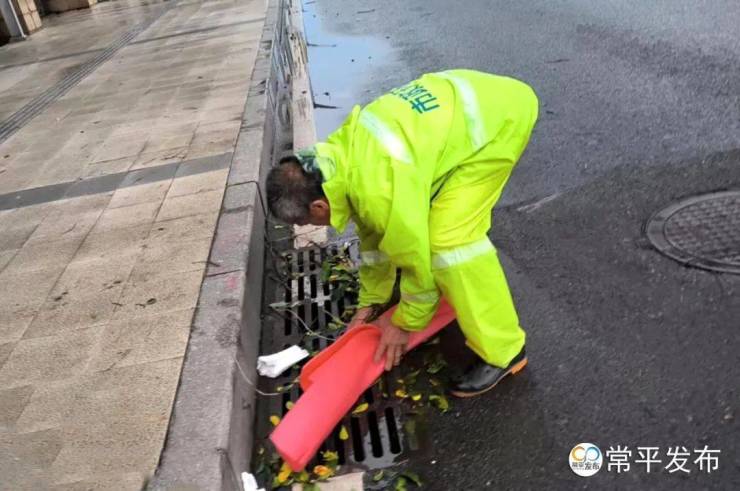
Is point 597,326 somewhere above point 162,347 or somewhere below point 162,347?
below

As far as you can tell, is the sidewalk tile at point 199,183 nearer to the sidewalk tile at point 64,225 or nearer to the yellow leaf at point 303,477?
the sidewalk tile at point 64,225

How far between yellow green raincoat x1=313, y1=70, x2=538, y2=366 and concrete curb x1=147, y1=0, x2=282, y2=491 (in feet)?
2.30

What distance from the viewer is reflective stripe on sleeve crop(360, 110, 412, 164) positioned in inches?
88.2

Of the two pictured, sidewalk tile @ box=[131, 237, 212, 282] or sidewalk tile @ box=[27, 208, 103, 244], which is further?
sidewalk tile @ box=[27, 208, 103, 244]

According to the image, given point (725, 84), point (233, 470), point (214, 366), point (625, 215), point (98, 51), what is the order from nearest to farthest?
point (233, 470) → point (214, 366) → point (625, 215) → point (725, 84) → point (98, 51)

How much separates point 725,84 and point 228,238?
3.76 meters

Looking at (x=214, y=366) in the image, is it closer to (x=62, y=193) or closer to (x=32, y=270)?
(x=32, y=270)

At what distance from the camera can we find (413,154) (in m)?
2.27

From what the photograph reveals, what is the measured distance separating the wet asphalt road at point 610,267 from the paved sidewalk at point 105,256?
1112 millimetres

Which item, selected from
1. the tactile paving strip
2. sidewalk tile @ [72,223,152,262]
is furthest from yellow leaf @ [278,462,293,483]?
the tactile paving strip

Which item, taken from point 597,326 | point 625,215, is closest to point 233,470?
point 597,326

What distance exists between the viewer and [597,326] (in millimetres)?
2750

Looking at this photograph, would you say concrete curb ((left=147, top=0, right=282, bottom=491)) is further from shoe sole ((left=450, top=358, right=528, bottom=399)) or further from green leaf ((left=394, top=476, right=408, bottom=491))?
shoe sole ((left=450, top=358, right=528, bottom=399))

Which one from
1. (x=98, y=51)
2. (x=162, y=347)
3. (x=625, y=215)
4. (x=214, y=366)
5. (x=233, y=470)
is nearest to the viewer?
(x=233, y=470)
